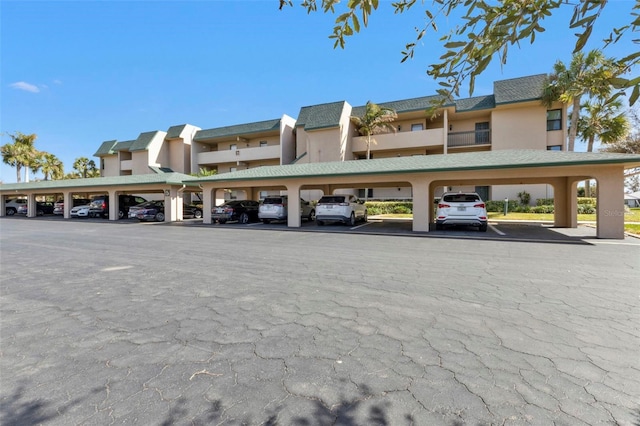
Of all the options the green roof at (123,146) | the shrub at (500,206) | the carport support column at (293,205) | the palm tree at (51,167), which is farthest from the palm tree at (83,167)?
the shrub at (500,206)

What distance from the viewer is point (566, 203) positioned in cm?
1628

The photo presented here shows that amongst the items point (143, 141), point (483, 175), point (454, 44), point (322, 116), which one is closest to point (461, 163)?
point (483, 175)

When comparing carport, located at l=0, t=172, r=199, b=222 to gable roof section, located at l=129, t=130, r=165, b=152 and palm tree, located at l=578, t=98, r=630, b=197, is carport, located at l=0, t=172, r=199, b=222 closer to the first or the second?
gable roof section, located at l=129, t=130, r=165, b=152

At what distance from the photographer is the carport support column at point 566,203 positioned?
15.8 metres

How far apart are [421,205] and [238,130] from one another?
23965mm

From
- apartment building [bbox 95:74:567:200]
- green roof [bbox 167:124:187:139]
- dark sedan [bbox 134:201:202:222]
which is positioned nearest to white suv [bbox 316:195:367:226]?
apartment building [bbox 95:74:567:200]

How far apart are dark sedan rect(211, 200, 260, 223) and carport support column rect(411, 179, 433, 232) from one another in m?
11.0

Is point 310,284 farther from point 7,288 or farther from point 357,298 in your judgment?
point 7,288

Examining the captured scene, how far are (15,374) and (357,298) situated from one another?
3.91 m

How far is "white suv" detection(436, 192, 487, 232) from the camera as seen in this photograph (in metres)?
13.4

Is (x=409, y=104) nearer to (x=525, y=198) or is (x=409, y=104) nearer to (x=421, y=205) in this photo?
(x=525, y=198)

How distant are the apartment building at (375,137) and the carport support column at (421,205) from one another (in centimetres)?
885

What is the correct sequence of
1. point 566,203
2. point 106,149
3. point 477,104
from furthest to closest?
point 106,149
point 477,104
point 566,203

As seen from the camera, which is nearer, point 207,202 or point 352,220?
point 352,220
